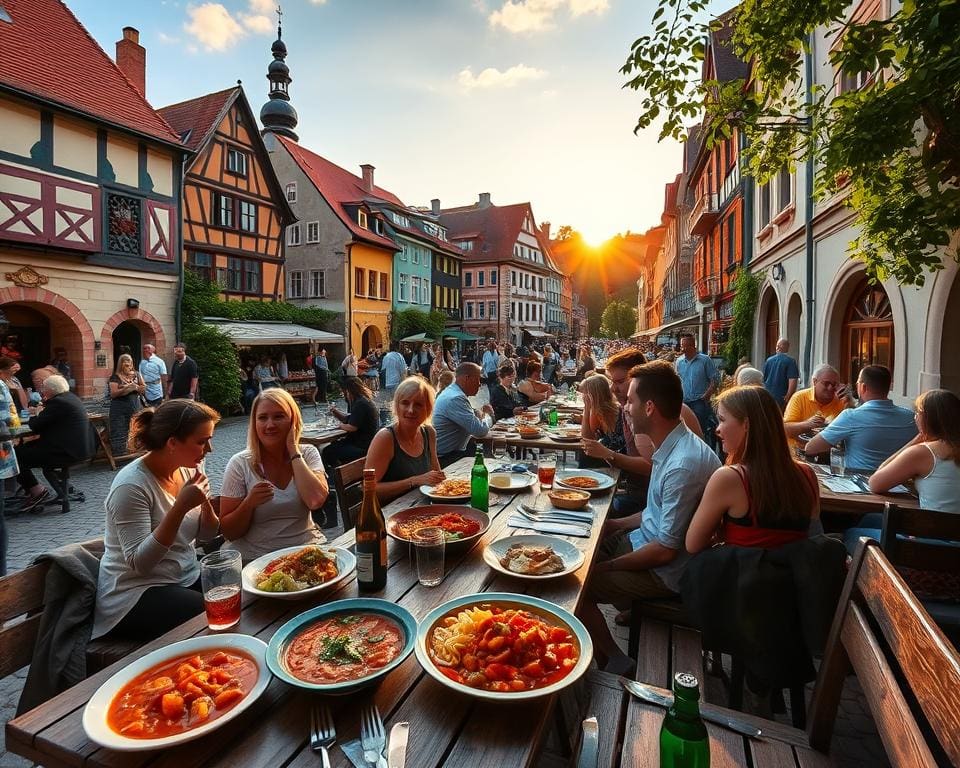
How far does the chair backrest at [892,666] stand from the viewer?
1.25 metres

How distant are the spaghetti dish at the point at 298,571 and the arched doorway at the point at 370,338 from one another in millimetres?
26838

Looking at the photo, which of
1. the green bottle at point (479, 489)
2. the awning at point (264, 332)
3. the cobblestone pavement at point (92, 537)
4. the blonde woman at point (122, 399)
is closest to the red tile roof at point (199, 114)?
the awning at point (264, 332)

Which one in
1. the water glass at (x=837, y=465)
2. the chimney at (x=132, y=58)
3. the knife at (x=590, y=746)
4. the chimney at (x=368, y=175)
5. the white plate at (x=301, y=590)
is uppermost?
the chimney at (x=368, y=175)

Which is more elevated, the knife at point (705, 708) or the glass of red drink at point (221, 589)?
the glass of red drink at point (221, 589)

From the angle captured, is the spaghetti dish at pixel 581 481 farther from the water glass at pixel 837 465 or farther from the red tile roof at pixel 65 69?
the red tile roof at pixel 65 69

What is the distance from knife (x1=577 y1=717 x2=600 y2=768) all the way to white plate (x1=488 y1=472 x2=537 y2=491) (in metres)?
1.95

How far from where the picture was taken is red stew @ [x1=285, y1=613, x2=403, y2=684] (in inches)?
64.2

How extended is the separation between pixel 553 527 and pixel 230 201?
20.8 metres

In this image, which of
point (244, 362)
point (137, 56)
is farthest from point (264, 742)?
point (137, 56)

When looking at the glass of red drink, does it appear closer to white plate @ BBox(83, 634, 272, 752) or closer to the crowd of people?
white plate @ BBox(83, 634, 272, 752)

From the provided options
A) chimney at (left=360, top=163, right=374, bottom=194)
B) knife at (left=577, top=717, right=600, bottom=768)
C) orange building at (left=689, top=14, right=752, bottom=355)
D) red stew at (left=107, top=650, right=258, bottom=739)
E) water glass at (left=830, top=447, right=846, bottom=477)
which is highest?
chimney at (left=360, top=163, right=374, bottom=194)

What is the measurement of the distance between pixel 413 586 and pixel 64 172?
16.2 metres

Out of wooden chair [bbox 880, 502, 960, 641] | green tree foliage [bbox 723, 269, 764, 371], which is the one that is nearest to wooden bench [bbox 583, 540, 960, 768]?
wooden chair [bbox 880, 502, 960, 641]

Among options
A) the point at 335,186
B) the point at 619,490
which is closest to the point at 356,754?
the point at 619,490
